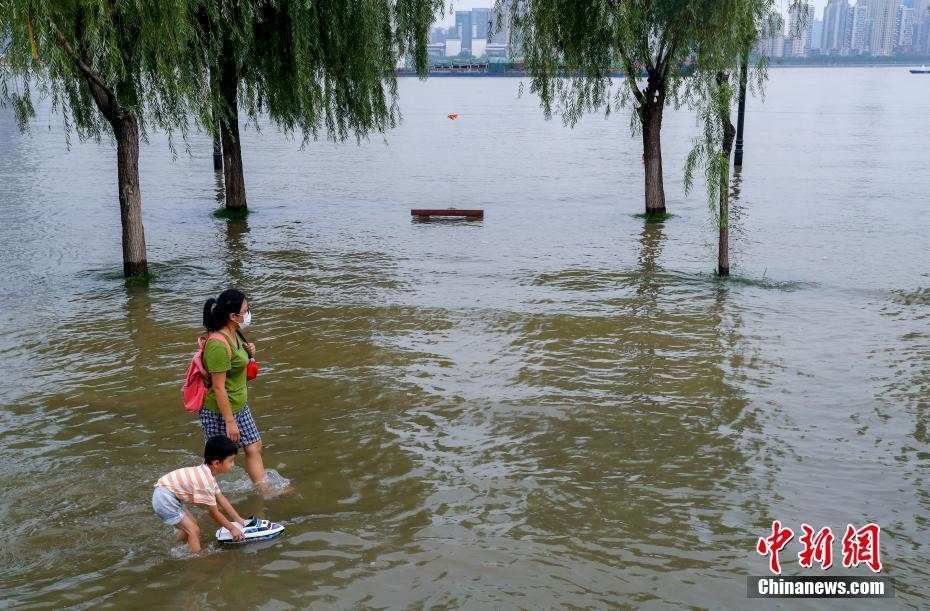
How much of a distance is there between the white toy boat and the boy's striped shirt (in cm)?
41

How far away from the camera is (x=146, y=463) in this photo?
7.86m

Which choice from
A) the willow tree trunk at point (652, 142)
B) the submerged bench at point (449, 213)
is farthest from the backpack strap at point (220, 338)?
the submerged bench at point (449, 213)

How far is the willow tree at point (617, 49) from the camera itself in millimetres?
18266

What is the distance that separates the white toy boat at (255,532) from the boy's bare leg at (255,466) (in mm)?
669

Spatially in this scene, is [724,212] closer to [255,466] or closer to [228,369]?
[255,466]

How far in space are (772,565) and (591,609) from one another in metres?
1.41

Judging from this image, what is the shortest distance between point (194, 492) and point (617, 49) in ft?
51.8

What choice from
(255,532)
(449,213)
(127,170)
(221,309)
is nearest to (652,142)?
(449,213)

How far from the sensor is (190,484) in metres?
5.96

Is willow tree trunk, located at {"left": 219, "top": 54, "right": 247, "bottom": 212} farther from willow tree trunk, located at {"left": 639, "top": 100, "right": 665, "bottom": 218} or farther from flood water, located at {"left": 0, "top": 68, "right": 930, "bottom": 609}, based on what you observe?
willow tree trunk, located at {"left": 639, "top": 100, "right": 665, "bottom": 218}

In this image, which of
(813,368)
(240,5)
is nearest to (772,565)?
(813,368)

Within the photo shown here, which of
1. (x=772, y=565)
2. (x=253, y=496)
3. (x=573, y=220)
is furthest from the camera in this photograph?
(x=573, y=220)

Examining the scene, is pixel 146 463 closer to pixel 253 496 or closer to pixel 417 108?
pixel 253 496

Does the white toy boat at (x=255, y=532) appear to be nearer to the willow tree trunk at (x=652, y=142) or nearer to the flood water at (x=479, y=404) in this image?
the flood water at (x=479, y=404)
